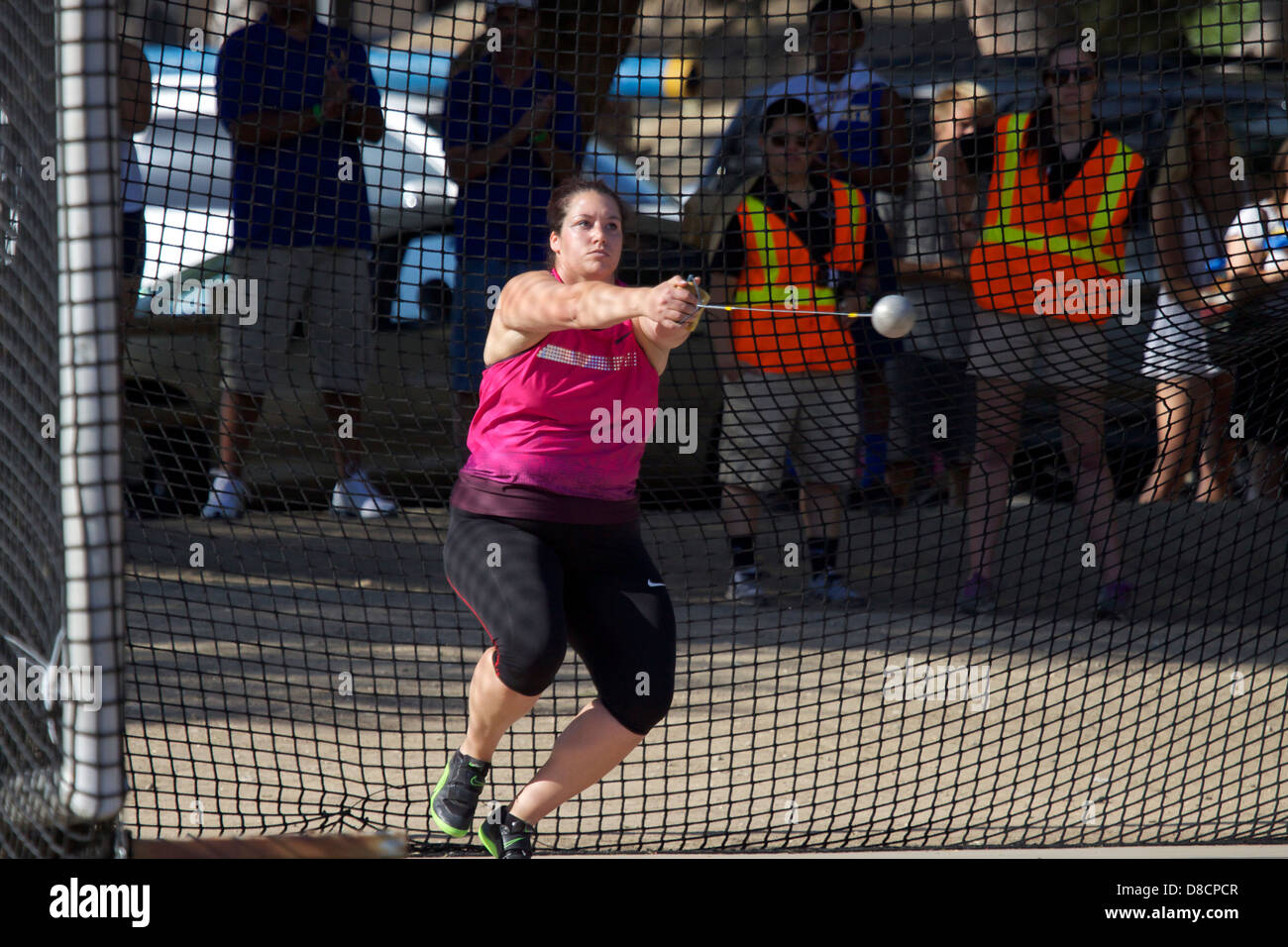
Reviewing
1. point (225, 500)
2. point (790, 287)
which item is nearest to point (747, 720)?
point (790, 287)

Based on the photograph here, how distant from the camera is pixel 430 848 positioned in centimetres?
314

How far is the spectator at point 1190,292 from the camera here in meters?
4.45

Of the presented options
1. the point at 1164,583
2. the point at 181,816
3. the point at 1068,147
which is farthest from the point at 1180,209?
the point at 181,816

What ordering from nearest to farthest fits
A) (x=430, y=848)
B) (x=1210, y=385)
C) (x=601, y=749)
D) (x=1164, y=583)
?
(x=601, y=749) → (x=430, y=848) → (x=1210, y=385) → (x=1164, y=583)

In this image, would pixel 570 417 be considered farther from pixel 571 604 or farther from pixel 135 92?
pixel 135 92

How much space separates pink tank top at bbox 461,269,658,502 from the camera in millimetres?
2949

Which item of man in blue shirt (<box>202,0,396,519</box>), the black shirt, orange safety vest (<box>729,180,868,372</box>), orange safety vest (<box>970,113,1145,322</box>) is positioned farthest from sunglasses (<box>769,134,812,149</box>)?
man in blue shirt (<box>202,0,396,519</box>)

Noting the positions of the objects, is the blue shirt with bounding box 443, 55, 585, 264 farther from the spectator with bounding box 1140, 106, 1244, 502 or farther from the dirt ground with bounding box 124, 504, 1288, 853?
the spectator with bounding box 1140, 106, 1244, 502

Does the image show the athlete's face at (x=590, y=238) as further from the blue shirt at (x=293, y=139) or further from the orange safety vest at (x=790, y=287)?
the orange safety vest at (x=790, y=287)

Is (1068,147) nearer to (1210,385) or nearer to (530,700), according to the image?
(1210,385)

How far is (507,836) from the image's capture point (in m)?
2.94

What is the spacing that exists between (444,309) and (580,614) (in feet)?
8.94

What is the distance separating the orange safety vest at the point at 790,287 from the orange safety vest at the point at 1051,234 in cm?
48

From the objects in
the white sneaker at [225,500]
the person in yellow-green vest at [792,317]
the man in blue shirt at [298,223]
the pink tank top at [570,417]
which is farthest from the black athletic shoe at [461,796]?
the white sneaker at [225,500]
